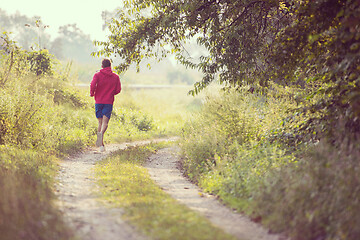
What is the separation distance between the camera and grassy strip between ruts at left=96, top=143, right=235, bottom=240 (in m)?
4.71

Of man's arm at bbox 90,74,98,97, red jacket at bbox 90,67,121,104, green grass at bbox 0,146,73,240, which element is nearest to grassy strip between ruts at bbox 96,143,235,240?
green grass at bbox 0,146,73,240

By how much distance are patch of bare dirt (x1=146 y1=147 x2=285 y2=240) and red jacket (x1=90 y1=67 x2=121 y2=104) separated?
2396 mm

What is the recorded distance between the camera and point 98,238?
4.46 m

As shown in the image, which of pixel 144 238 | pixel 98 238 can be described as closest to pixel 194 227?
pixel 144 238

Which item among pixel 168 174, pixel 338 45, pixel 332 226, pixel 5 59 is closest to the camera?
pixel 332 226

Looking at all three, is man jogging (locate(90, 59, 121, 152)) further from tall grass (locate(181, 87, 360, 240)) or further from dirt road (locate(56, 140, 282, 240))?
tall grass (locate(181, 87, 360, 240))

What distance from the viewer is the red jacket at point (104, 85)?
36.3ft

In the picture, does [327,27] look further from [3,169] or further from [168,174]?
[3,169]

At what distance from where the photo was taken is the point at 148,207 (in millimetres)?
5660

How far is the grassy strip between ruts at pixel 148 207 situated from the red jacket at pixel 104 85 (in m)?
2.84

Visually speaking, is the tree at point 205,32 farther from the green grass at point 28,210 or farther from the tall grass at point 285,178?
the green grass at point 28,210

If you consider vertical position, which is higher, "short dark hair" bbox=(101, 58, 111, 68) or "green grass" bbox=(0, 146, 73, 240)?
A: "short dark hair" bbox=(101, 58, 111, 68)

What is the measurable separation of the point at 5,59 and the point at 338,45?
11.4 meters

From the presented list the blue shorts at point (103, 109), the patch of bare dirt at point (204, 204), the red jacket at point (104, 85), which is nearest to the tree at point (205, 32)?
the red jacket at point (104, 85)
